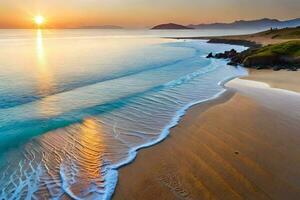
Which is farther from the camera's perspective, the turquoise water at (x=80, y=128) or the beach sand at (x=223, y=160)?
the turquoise water at (x=80, y=128)

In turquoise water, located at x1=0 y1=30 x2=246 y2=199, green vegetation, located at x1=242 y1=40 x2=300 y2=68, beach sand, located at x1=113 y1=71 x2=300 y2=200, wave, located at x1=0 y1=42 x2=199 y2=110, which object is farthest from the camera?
green vegetation, located at x1=242 y1=40 x2=300 y2=68

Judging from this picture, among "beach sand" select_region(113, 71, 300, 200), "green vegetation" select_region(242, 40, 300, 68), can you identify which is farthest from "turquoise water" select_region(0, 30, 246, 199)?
"green vegetation" select_region(242, 40, 300, 68)

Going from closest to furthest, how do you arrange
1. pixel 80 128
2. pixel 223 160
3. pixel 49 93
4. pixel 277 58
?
pixel 223 160, pixel 80 128, pixel 49 93, pixel 277 58

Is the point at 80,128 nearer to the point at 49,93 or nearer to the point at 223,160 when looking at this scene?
the point at 223,160

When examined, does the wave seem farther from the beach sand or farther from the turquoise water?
the beach sand

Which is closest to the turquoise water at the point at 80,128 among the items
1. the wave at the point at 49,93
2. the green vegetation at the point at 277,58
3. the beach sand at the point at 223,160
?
the wave at the point at 49,93

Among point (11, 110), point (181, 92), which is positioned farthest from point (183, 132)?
point (11, 110)

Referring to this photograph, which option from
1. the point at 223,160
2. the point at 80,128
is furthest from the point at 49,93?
the point at 223,160

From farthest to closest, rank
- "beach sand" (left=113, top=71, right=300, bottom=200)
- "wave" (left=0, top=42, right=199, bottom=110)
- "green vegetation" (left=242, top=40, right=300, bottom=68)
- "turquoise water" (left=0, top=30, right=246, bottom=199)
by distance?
"green vegetation" (left=242, top=40, right=300, bottom=68)
"wave" (left=0, top=42, right=199, bottom=110)
"turquoise water" (left=0, top=30, right=246, bottom=199)
"beach sand" (left=113, top=71, right=300, bottom=200)

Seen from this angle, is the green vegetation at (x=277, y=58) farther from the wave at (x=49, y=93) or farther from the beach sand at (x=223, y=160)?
the beach sand at (x=223, y=160)
